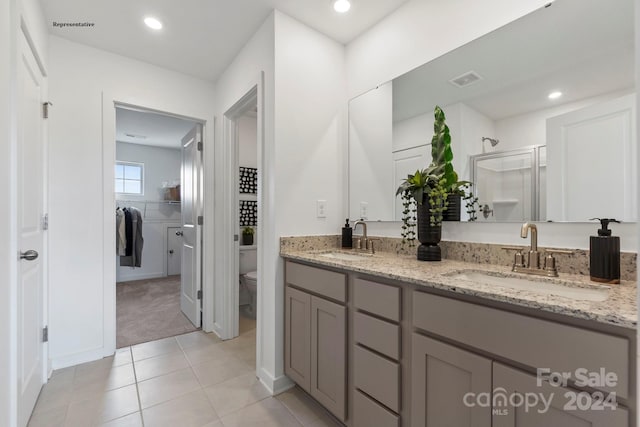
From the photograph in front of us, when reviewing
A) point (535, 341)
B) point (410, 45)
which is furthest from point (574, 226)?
point (410, 45)

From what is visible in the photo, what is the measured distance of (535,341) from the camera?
79 centimetres

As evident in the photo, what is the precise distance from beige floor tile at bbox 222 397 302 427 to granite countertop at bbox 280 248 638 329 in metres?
0.89

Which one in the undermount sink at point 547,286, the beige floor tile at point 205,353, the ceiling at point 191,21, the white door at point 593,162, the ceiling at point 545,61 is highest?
the ceiling at point 191,21

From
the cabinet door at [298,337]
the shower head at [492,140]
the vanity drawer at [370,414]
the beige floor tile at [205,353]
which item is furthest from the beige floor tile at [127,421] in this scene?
the shower head at [492,140]

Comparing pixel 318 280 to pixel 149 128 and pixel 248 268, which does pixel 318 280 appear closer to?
pixel 248 268

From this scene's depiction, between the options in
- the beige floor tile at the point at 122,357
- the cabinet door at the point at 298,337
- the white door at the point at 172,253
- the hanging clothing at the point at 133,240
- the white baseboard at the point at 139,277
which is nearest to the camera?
the cabinet door at the point at 298,337

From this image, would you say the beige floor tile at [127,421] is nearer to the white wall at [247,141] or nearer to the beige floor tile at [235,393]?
the beige floor tile at [235,393]

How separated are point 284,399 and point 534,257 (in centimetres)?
159

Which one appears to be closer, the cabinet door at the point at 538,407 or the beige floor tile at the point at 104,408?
the cabinet door at the point at 538,407

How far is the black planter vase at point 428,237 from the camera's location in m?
1.52

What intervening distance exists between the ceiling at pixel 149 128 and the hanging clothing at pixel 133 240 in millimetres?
1220

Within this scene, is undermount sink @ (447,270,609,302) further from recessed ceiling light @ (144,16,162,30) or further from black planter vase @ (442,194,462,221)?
recessed ceiling light @ (144,16,162,30)

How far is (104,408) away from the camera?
65.5 inches

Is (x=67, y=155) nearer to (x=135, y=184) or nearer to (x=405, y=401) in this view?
(x=405, y=401)
